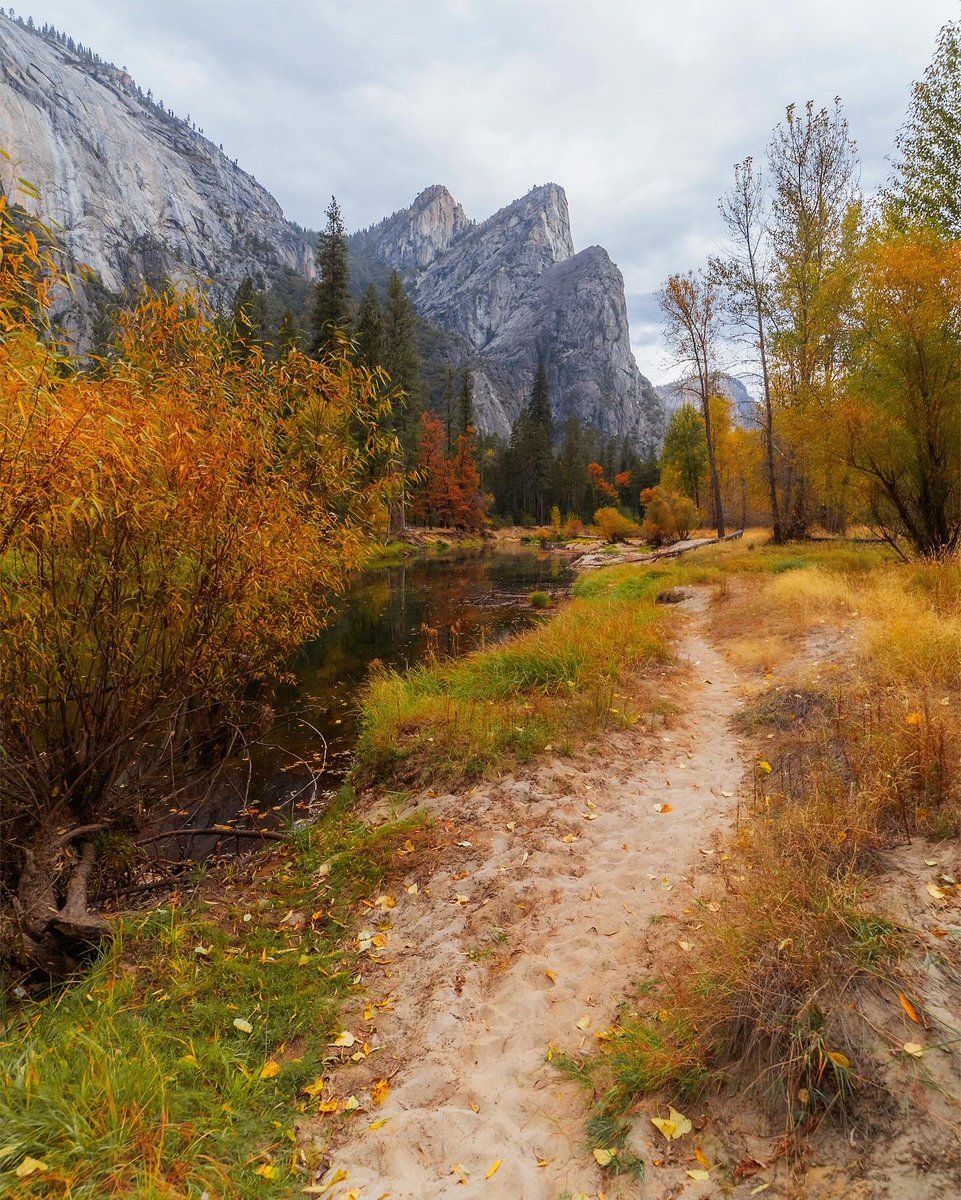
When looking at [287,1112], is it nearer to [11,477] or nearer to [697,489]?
[11,477]

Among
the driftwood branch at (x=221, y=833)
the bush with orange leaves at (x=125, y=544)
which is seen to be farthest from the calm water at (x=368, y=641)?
the bush with orange leaves at (x=125, y=544)

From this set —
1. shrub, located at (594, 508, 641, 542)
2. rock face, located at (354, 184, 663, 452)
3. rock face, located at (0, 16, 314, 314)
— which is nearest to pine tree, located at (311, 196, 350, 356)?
shrub, located at (594, 508, 641, 542)

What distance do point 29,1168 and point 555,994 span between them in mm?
2229

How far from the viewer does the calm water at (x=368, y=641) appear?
714cm

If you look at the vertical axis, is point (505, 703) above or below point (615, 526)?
below

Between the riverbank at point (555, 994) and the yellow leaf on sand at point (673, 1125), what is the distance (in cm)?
2

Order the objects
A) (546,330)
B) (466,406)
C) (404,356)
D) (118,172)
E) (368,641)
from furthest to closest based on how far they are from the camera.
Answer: (546,330)
(118,172)
(466,406)
(404,356)
(368,641)

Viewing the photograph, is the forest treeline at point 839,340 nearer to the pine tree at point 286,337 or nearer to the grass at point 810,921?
the pine tree at point 286,337

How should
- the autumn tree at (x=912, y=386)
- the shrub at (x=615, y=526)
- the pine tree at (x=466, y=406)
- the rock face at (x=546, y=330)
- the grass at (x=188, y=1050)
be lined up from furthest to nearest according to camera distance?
the rock face at (x=546, y=330), the pine tree at (x=466, y=406), the shrub at (x=615, y=526), the autumn tree at (x=912, y=386), the grass at (x=188, y=1050)

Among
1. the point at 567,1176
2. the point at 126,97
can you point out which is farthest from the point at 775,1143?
the point at 126,97

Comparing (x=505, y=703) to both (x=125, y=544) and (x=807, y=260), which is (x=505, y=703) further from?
(x=807, y=260)

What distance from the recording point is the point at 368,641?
43.7ft

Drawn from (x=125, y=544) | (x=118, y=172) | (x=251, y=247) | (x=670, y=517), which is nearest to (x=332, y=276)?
(x=670, y=517)

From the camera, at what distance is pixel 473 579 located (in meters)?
24.5
